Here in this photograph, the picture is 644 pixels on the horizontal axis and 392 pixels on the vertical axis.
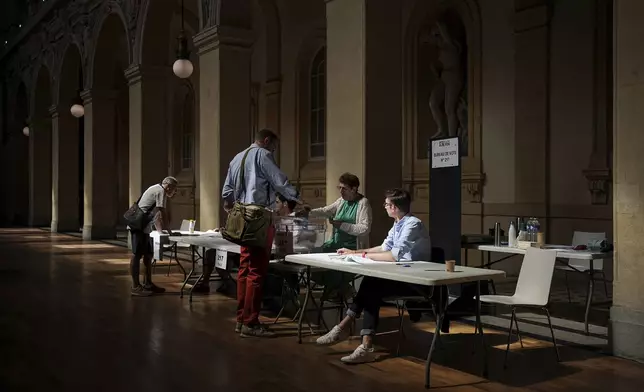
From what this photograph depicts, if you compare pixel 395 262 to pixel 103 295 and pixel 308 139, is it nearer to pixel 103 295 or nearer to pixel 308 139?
pixel 103 295

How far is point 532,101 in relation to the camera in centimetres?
1055

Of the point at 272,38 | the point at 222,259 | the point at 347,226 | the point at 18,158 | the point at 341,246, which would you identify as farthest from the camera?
the point at 18,158

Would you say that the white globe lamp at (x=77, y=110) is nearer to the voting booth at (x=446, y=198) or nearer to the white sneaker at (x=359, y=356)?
the voting booth at (x=446, y=198)

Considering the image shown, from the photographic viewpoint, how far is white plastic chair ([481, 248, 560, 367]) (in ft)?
17.7

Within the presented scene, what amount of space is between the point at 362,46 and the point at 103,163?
1208cm

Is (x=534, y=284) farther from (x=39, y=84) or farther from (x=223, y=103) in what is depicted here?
(x=39, y=84)

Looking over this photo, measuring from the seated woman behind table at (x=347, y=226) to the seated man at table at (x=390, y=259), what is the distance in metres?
0.86

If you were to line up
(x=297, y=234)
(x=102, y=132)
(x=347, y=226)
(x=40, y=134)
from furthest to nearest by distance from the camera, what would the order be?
(x=40, y=134) → (x=102, y=132) → (x=297, y=234) → (x=347, y=226)

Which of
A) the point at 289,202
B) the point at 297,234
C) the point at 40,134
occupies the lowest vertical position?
the point at 297,234

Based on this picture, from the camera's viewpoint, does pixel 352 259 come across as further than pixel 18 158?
No

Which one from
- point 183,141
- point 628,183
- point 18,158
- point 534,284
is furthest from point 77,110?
point 628,183

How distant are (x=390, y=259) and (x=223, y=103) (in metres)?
6.11

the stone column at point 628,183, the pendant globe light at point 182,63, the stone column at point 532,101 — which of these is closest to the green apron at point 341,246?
the stone column at point 628,183

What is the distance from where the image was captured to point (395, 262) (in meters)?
5.51
